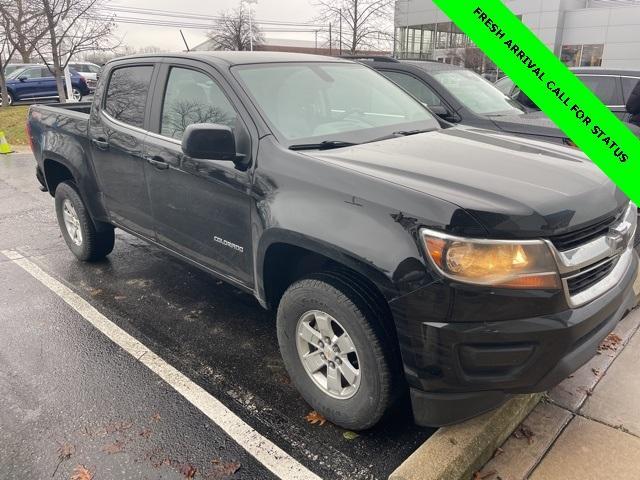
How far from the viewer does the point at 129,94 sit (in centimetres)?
412

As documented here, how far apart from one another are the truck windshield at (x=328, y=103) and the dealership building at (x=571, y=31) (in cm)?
3299

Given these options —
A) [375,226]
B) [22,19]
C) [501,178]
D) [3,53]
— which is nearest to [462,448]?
[375,226]

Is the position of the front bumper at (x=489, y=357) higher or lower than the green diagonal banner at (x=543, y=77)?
lower

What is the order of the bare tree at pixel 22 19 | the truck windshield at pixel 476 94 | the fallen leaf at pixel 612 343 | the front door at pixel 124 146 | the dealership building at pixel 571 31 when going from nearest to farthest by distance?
the fallen leaf at pixel 612 343
the front door at pixel 124 146
the truck windshield at pixel 476 94
the bare tree at pixel 22 19
the dealership building at pixel 571 31

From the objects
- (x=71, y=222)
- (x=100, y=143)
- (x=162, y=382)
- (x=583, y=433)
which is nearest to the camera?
(x=583, y=433)

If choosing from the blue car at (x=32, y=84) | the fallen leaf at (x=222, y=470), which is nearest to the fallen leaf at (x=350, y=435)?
the fallen leaf at (x=222, y=470)

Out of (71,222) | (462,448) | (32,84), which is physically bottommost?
(462,448)

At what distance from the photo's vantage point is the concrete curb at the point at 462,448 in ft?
7.34

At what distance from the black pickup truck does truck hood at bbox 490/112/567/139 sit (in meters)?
1.85

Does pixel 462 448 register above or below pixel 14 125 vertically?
above

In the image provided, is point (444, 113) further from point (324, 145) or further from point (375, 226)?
point (375, 226)

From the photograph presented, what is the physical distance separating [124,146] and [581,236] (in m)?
3.18

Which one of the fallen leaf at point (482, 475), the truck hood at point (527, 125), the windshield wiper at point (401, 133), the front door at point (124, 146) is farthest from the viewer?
the truck hood at point (527, 125)

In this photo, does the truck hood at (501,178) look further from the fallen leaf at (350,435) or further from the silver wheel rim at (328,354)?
the fallen leaf at (350,435)
